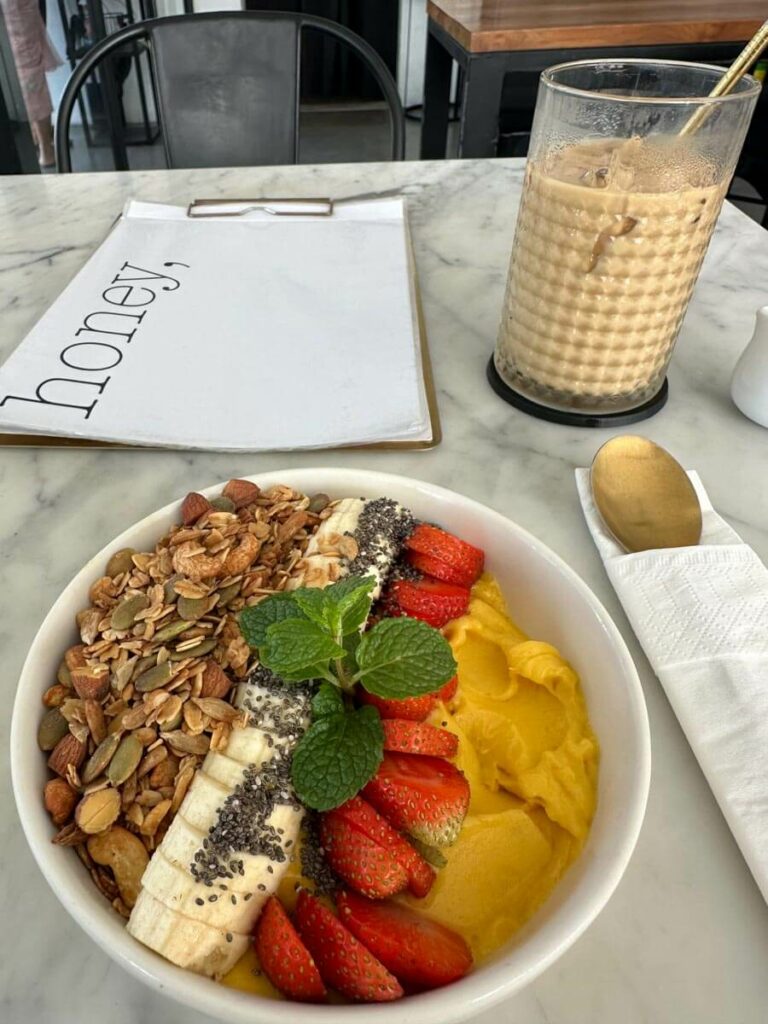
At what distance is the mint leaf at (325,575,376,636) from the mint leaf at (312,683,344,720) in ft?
0.10

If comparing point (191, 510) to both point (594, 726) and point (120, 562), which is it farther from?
point (594, 726)

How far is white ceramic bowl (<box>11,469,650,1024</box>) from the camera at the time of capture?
27cm

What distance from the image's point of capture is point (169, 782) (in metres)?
0.36

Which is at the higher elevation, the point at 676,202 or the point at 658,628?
the point at 676,202

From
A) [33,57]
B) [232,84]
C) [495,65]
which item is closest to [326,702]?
[232,84]

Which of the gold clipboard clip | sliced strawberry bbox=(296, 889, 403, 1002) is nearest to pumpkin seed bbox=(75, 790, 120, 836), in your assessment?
sliced strawberry bbox=(296, 889, 403, 1002)

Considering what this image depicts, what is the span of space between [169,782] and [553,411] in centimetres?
46

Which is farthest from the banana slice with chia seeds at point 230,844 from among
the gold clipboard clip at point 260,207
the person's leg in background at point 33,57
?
the person's leg in background at point 33,57

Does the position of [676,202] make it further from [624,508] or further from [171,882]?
[171,882]

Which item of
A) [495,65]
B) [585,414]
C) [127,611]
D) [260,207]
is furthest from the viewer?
[495,65]

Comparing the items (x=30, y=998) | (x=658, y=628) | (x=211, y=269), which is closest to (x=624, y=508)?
(x=658, y=628)

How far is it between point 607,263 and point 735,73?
0.15m

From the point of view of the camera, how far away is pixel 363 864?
334 millimetres

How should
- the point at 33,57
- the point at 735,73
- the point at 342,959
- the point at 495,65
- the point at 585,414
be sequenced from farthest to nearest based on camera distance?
the point at 33,57, the point at 495,65, the point at 585,414, the point at 735,73, the point at 342,959
